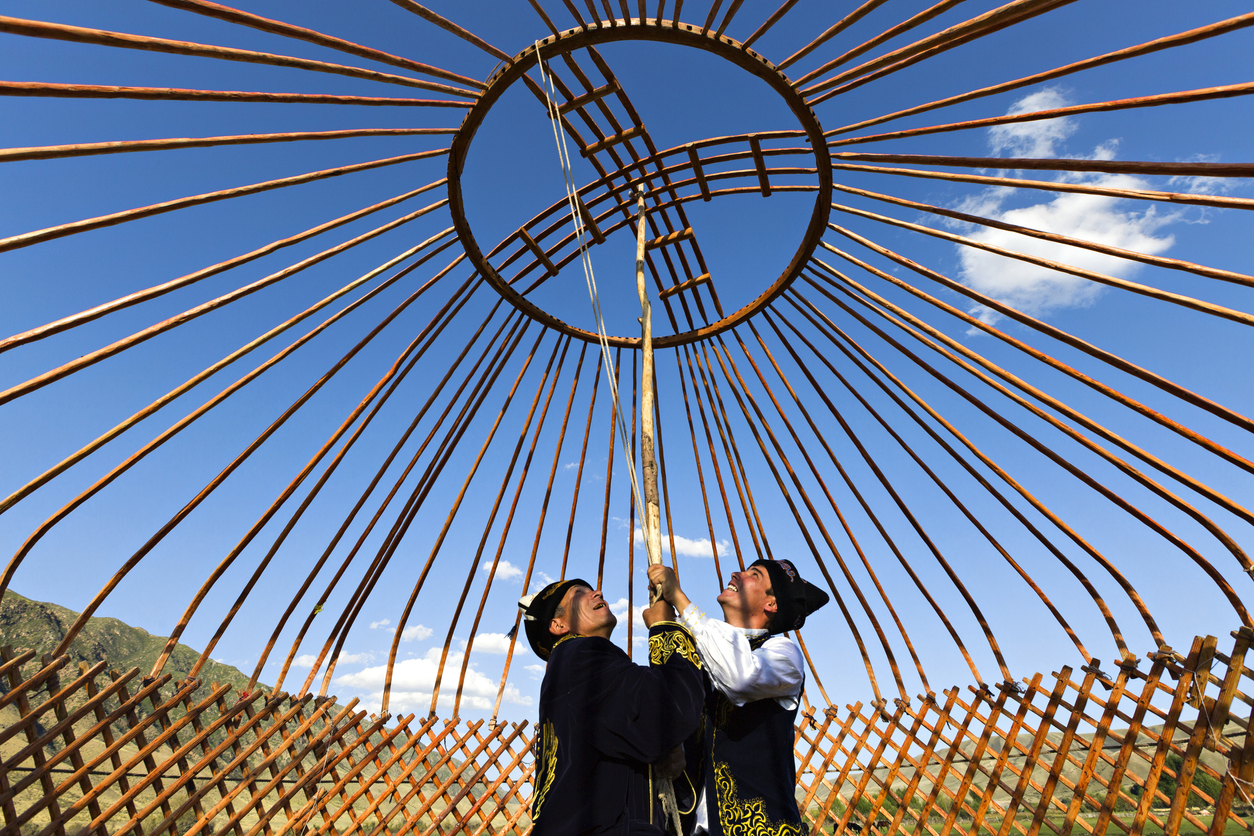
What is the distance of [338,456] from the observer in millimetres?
3373

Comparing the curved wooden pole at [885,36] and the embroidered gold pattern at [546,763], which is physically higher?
the curved wooden pole at [885,36]

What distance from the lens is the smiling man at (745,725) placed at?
1.64 meters

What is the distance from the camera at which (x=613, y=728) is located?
144 cm

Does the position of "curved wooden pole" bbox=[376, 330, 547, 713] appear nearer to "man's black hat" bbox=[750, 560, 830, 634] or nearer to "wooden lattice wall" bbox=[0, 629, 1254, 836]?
"wooden lattice wall" bbox=[0, 629, 1254, 836]

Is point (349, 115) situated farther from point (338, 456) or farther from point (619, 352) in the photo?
point (619, 352)

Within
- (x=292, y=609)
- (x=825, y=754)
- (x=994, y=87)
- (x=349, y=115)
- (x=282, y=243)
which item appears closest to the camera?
(x=994, y=87)

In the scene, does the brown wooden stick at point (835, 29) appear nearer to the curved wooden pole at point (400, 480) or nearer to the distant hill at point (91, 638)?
the curved wooden pole at point (400, 480)

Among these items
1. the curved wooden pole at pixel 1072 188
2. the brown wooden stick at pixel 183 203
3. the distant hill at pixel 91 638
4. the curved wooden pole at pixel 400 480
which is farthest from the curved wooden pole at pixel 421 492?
the distant hill at pixel 91 638

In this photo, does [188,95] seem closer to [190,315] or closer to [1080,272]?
[190,315]

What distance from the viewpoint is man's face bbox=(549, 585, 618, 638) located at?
5.69ft

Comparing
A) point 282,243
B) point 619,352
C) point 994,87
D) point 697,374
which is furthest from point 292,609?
point 994,87

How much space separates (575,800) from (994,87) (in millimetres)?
2623

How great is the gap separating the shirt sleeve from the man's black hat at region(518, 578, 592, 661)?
0.33 meters

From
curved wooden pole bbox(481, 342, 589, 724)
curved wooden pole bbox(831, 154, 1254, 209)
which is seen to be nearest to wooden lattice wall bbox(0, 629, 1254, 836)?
curved wooden pole bbox(481, 342, 589, 724)
